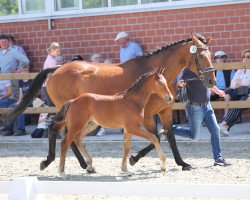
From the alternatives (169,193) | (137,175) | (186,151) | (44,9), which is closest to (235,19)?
(186,151)

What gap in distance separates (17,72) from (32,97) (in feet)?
15.0

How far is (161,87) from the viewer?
964cm

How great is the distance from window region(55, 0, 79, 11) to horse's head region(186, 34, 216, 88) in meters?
5.97

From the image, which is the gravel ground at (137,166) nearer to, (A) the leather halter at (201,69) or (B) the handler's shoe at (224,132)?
(B) the handler's shoe at (224,132)

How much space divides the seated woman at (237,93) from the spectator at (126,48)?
2.18 meters

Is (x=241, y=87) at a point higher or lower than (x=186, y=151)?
higher

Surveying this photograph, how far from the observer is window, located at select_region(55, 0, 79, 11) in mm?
15773

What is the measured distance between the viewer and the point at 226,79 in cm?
1410

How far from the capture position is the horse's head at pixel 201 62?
10148mm

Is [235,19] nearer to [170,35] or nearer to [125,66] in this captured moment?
[170,35]

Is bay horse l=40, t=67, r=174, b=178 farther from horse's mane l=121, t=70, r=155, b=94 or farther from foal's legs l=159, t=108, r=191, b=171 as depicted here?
foal's legs l=159, t=108, r=191, b=171

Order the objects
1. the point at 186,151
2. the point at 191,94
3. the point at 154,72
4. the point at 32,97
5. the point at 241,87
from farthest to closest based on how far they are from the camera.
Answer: the point at 241,87 < the point at 186,151 < the point at 32,97 < the point at 191,94 < the point at 154,72

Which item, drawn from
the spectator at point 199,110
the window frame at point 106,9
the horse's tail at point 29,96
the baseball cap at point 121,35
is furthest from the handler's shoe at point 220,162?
the baseball cap at point 121,35

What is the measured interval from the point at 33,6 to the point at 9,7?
60 cm
